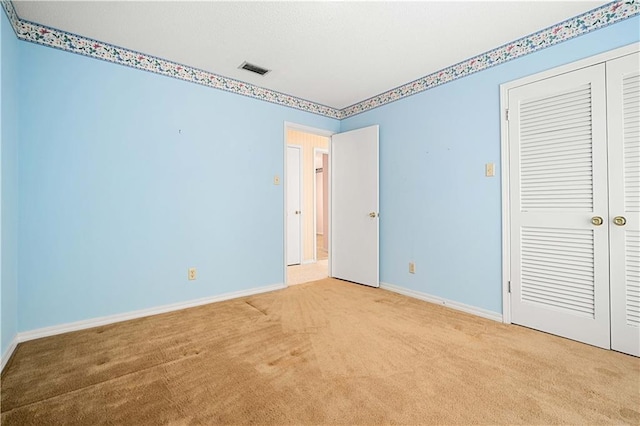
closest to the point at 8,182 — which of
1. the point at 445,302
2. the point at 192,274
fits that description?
the point at 192,274

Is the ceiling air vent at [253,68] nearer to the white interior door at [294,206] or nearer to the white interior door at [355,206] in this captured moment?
the white interior door at [355,206]

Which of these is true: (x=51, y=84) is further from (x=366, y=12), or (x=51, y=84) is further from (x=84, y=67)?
(x=366, y=12)

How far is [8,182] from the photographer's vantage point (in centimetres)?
196

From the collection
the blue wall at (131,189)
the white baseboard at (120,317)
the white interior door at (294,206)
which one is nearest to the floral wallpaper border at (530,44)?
the blue wall at (131,189)

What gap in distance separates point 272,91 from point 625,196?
3.35 meters

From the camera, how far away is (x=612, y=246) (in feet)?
6.70

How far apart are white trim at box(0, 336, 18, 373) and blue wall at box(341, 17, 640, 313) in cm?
331

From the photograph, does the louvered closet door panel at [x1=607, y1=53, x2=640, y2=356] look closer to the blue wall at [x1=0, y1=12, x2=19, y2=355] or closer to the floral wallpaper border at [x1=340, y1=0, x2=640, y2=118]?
the floral wallpaper border at [x1=340, y1=0, x2=640, y2=118]

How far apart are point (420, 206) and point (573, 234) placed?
1.32 metres

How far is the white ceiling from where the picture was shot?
6.61ft

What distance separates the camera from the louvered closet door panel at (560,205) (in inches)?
82.4

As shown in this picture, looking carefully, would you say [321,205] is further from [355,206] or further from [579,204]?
[579,204]

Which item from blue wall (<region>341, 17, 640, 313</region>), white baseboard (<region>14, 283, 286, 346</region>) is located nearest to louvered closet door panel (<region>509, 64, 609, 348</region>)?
blue wall (<region>341, 17, 640, 313</region>)

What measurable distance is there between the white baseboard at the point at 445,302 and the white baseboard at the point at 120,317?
158 centimetres
